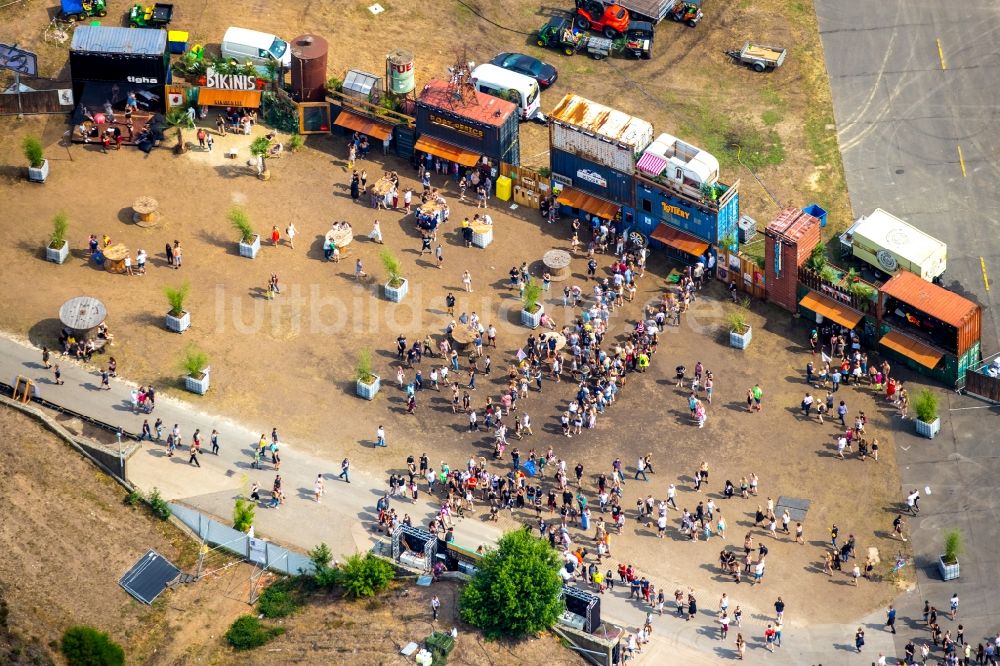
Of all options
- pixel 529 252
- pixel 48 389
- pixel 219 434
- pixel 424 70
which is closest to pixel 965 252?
pixel 529 252

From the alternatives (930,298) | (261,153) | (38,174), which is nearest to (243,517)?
(261,153)

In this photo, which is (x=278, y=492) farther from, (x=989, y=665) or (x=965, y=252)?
(x=965, y=252)

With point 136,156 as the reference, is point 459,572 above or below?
below

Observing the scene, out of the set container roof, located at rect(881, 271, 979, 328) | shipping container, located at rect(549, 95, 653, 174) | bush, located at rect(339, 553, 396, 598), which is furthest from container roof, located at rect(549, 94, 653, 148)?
bush, located at rect(339, 553, 396, 598)

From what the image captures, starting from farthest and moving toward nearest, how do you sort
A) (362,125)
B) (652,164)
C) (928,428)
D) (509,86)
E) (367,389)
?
(509,86) → (362,125) → (652,164) → (367,389) → (928,428)

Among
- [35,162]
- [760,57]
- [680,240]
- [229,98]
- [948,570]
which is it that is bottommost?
[948,570]

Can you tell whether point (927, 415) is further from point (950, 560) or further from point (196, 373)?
point (196, 373)

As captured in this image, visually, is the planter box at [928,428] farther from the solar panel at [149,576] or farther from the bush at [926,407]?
the solar panel at [149,576]

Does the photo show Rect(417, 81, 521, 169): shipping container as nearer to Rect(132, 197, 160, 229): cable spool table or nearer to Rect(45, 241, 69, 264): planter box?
Rect(132, 197, 160, 229): cable spool table
